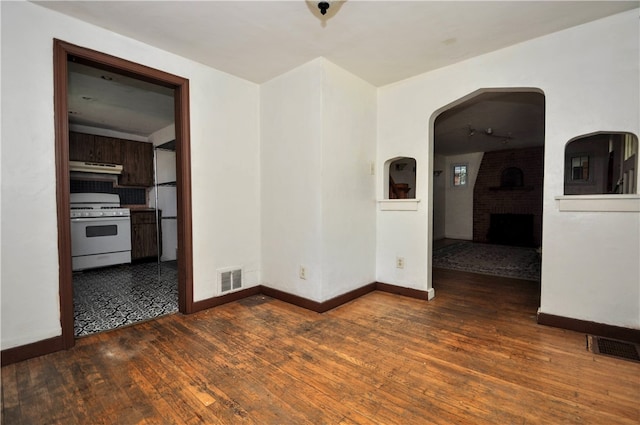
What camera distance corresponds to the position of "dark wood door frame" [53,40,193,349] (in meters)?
2.07

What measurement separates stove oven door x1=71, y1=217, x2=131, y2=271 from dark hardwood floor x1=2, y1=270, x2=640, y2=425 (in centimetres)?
269

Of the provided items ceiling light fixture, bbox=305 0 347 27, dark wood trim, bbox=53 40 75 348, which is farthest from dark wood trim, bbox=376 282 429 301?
dark wood trim, bbox=53 40 75 348

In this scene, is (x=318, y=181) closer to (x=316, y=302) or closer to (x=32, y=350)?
(x=316, y=302)

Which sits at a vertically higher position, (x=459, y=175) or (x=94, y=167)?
(x=459, y=175)

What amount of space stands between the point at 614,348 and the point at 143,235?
20.2 ft

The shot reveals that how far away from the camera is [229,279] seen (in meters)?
3.08

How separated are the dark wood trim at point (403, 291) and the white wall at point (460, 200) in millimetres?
6022

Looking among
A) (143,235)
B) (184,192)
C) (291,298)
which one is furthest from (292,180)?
(143,235)

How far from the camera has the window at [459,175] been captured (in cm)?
844

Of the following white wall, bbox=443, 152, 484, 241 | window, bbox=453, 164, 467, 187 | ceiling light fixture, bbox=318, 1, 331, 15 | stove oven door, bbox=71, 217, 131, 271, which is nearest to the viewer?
ceiling light fixture, bbox=318, 1, 331, 15

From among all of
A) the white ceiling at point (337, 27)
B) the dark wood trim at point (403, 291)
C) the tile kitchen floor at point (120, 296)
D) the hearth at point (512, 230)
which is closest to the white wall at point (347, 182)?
Answer: the dark wood trim at point (403, 291)

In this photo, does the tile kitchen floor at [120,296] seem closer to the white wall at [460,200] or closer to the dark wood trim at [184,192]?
the dark wood trim at [184,192]

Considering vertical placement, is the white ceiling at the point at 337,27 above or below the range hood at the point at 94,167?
above

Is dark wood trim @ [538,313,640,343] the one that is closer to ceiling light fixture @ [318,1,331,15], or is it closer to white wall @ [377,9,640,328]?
white wall @ [377,9,640,328]
